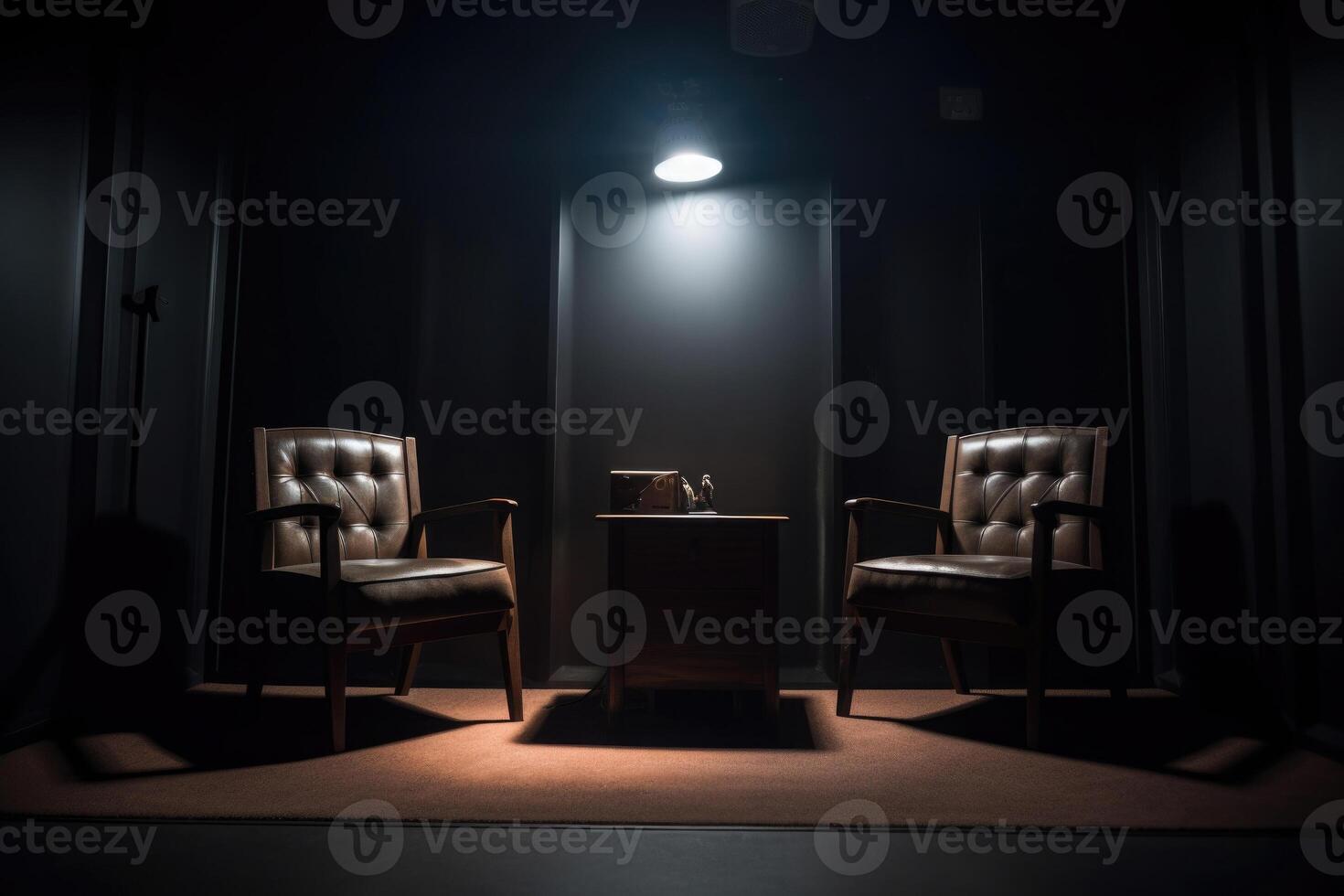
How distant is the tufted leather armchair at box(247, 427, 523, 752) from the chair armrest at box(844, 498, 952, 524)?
120cm

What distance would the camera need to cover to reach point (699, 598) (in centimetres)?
254

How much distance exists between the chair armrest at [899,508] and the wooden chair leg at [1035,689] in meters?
0.71

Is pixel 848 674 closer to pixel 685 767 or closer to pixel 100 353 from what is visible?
pixel 685 767

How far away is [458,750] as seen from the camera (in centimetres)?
230

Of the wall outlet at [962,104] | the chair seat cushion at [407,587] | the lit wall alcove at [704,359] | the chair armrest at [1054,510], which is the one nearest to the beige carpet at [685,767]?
the chair seat cushion at [407,587]

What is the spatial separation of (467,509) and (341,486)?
46 centimetres

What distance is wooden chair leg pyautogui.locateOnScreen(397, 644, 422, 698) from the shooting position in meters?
2.99

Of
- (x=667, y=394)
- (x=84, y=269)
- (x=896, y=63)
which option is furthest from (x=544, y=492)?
(x=896, y=63)

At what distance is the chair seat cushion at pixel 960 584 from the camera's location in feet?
7.66

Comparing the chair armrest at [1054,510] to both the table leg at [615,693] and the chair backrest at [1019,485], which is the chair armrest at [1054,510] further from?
the table leg at [615,693]

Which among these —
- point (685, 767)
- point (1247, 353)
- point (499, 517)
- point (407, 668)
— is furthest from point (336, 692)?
point (1247, 353)

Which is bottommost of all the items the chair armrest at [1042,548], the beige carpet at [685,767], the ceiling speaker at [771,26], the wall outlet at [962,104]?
the beige carpet at [685,767]

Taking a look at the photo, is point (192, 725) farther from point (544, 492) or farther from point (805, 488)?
point (805, 488)

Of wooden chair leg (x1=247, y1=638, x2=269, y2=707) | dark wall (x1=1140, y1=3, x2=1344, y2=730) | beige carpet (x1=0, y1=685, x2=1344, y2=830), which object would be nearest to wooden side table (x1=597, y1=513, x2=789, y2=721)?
beige carpet (x1=0, y1=685, x2=1344, y2=830)
